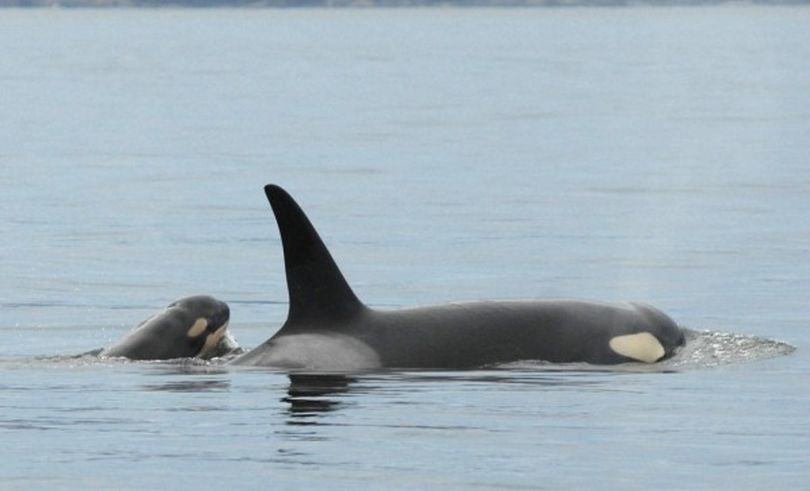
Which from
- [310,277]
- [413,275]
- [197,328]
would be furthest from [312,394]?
[413,275]

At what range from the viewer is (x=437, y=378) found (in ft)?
50.9

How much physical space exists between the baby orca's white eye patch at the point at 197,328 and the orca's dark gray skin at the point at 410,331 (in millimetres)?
675

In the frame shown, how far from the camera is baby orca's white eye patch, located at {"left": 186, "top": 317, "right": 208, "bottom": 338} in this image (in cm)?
1688

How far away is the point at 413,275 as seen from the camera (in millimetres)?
23188

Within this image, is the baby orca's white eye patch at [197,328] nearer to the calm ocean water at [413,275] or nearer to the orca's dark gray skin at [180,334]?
the orca's dark gray skin at [180,334]

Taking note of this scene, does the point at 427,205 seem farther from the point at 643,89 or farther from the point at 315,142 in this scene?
the point at 643,89

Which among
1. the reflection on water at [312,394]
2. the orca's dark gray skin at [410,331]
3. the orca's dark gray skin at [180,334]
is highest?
the orca's dark gray skin at [410,331]

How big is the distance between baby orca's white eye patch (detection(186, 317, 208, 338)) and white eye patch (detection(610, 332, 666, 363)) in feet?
8.94

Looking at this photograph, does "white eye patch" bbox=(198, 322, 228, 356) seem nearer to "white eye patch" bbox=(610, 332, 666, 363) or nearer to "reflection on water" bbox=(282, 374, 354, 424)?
"reflection on water" bbox=(282, 374, 354, 424)

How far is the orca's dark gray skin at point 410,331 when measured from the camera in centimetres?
1573

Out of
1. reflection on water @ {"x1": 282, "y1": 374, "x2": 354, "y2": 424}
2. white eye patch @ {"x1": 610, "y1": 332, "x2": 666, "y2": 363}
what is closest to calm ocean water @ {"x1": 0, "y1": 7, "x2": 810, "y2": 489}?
reflection on water @ {"x1": 282, "y1": 374, "x2": 354, "y2": 424}

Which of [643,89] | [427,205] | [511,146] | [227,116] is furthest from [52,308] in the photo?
[643,89]

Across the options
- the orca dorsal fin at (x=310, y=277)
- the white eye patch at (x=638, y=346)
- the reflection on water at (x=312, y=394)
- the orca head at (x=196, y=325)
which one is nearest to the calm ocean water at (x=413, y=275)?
the reflection on water at (x=312, y=394)

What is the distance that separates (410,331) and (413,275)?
723 centimetres
